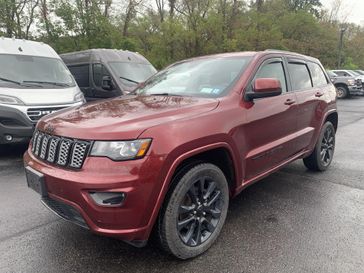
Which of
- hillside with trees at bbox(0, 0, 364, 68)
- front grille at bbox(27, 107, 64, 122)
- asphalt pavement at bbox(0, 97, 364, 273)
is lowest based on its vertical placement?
asphalt pavement at bbox(0, 97, 364, 273)

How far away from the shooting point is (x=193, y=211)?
290 centimetres

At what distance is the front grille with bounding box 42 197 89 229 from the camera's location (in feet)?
8.35

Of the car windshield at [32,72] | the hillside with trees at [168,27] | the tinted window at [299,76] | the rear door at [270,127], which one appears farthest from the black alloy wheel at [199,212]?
the hillside with trees at [168,27]

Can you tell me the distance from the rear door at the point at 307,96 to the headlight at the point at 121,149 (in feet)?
8.18

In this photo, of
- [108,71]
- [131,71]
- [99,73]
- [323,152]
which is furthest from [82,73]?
[323,152]

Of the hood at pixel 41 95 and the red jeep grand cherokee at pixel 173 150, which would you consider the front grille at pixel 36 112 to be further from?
the red jeep grand cherokee at pixel 173 150

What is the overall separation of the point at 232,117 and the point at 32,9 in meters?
20.5

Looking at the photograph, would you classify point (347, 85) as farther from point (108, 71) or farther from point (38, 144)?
point (38, 144)

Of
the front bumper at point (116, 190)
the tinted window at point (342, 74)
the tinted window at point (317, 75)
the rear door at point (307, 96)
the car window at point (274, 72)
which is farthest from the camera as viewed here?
the tinted window at point (342, 74)

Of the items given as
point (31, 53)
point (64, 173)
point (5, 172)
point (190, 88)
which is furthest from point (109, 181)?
point (31, 53)

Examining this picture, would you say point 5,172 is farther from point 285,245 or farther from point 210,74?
point 285,245

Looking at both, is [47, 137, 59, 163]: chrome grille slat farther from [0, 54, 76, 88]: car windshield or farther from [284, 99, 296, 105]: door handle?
[0, 54, 76, 88]: car windshield

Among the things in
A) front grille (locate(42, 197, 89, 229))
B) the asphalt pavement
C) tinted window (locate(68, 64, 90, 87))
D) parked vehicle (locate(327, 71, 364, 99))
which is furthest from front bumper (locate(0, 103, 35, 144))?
parked vehicle (locate(327, 71, 364, 99))

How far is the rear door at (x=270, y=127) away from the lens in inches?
133
